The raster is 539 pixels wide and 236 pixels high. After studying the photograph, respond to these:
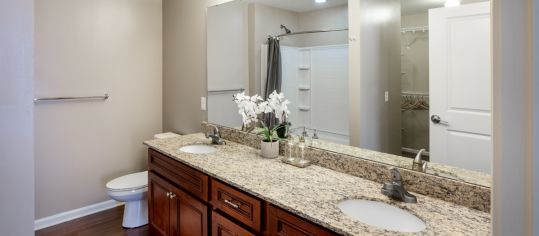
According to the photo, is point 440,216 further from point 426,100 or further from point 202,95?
point 202,95

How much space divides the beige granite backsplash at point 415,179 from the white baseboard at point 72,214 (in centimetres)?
202

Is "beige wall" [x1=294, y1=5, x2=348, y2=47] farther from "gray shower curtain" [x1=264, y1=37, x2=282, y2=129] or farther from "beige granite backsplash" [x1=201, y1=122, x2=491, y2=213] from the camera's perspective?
"beige granite backsplash" [x1=201, y1=122, x2=491, y2=213]

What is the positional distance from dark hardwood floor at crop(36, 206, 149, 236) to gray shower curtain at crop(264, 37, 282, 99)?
1.60 metres

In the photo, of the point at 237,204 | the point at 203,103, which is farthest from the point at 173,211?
the point at 203,103

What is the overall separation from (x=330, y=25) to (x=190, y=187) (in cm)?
127

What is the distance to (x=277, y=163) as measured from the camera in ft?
6.16

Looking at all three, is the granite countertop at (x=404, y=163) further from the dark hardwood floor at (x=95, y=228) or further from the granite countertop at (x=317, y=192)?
the dark hardwood floor at (x=95, y=228)

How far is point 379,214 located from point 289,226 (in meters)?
0.38

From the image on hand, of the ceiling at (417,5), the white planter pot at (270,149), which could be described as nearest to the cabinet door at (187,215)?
the white planter pot at (270,149)

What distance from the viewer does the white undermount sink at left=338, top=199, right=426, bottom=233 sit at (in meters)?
1.21

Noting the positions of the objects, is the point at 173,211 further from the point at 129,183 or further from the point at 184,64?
the point at 184,64

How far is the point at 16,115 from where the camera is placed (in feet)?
2.54

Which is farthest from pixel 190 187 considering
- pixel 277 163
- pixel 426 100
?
pixel 426 100

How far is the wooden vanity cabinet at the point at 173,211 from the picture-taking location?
179 cm
